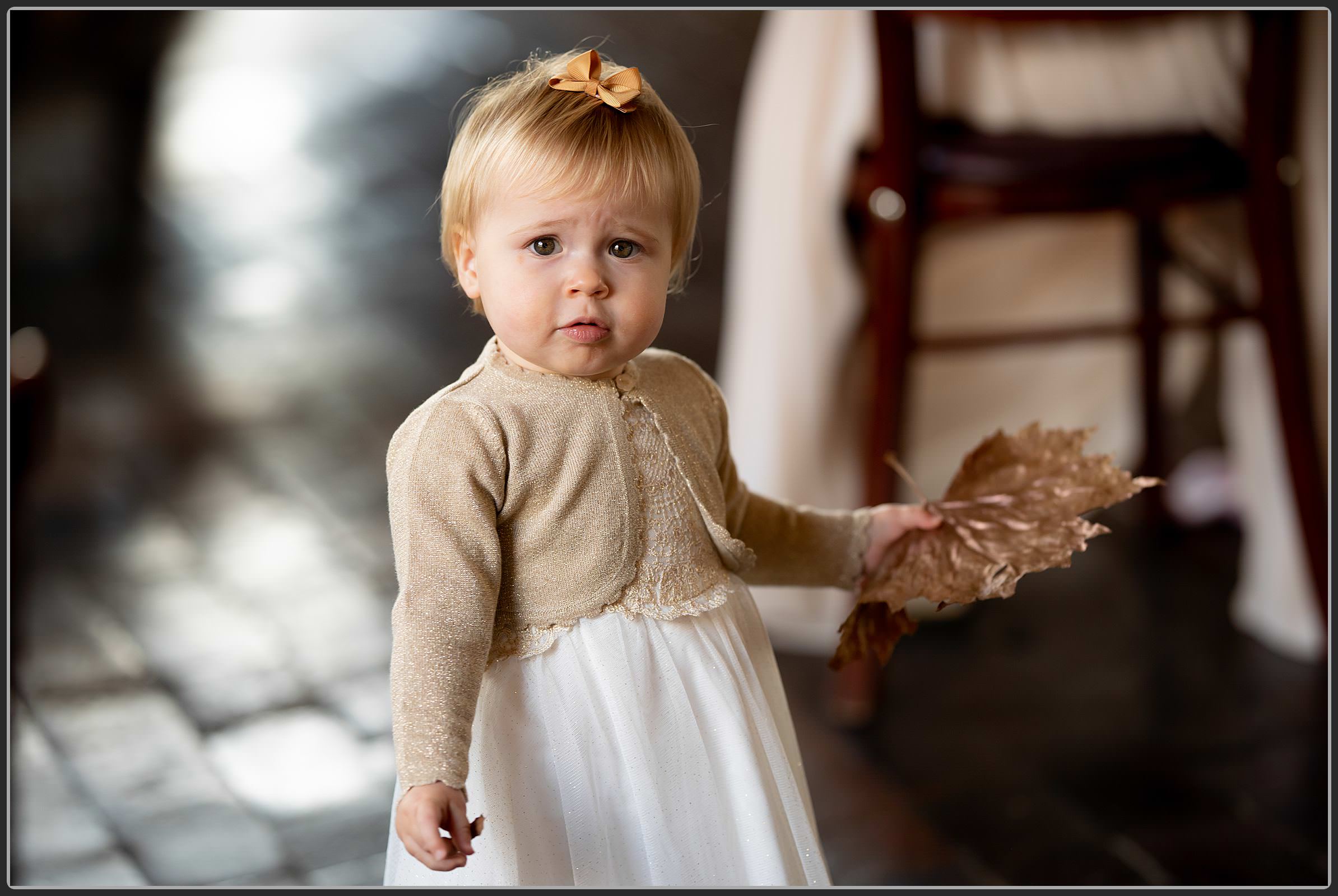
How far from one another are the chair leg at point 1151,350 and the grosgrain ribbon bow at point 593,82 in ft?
3.78

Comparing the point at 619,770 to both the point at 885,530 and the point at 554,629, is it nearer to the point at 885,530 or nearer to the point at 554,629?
the point at 554,629

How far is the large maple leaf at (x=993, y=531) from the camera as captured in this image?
676 mm

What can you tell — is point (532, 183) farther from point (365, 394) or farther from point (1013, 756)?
point (365, 394)

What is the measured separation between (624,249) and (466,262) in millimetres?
79

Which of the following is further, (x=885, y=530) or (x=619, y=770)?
(x=885, y=530)

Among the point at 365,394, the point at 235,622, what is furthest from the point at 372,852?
the point at 365,394

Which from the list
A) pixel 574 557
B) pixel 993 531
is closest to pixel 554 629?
pixel 574 557

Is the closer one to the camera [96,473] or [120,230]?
[96,473]

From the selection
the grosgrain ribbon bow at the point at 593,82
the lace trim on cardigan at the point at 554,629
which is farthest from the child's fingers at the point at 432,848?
the grosgrain ribbon bow at the point at 593,82

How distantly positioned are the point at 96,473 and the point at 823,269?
1.18 meters

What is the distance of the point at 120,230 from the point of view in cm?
274

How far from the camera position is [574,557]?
0.62 metres

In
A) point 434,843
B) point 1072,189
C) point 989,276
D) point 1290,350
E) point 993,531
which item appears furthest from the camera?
point 989,276

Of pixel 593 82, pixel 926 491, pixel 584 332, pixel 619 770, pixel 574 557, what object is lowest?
pixel 926 491
